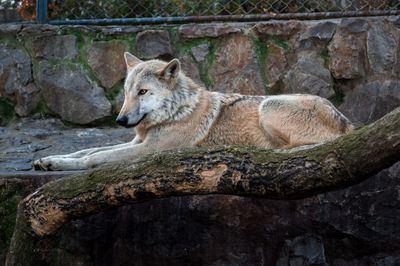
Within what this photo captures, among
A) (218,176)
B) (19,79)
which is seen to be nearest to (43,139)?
(19,79)

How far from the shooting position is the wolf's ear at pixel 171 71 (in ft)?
20.6

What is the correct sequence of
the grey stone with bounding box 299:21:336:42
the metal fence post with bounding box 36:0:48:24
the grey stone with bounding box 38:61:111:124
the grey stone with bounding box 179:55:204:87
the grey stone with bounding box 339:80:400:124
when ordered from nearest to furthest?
the grey stone with bounding box 339:80:400:124
the grey stone with bounding box 299:21:336:42
the grey stone with bounding box 179:55:204:87
the grey stone with bounding box 38:61:111:124
the metal fence post with bounding box 36:0:48:24

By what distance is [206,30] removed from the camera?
7.66m

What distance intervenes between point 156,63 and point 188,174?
76.3 inches

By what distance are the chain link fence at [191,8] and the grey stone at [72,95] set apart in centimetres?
61

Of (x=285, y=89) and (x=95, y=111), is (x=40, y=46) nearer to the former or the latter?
(x=95, y=111)

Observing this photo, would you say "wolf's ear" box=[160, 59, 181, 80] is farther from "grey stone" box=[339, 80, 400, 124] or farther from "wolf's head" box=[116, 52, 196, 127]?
"grey stone" box=[339, 80, 400, 124]

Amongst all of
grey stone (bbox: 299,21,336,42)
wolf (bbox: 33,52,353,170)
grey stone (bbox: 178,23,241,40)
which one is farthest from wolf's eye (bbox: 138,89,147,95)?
grey stone (bbox: 299,21,336,42)

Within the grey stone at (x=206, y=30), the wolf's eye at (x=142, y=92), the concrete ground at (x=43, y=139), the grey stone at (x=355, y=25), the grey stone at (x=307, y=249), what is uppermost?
the grey stone at (x=355, y=25)

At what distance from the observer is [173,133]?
6320mm

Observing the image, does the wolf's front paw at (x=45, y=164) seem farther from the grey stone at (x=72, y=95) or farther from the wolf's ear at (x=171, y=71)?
the grey stone at (x=72, y=95)

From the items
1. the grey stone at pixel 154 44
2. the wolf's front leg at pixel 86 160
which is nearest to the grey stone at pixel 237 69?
the grey stone at pixel 154 44

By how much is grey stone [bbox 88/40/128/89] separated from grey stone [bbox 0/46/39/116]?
2.27 feet

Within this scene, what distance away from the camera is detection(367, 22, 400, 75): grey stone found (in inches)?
289
